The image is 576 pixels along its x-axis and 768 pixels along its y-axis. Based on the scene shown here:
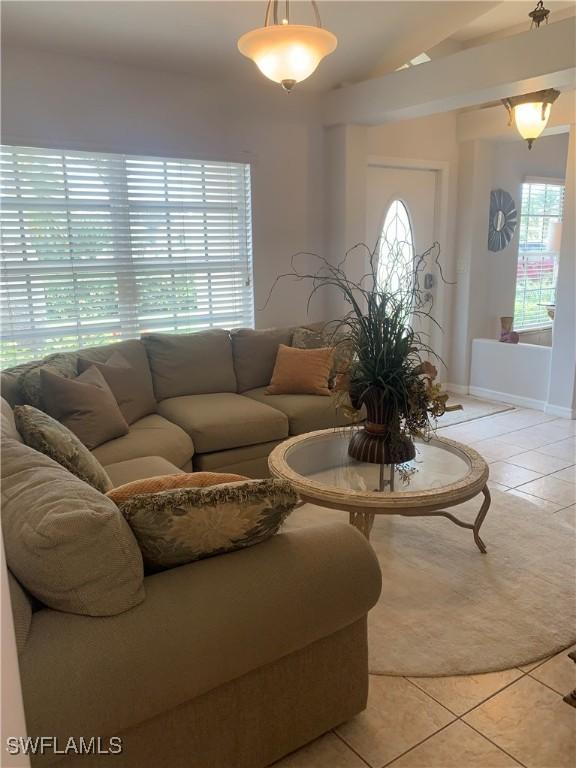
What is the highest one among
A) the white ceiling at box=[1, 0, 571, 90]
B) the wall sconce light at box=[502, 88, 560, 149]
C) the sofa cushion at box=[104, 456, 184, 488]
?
the white ceiling at box=[1, 0, 571, 90]

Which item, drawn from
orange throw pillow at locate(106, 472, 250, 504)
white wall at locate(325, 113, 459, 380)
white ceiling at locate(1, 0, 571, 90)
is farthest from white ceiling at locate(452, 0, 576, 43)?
orange throw pillow at locate(106, 472, 250, 504)

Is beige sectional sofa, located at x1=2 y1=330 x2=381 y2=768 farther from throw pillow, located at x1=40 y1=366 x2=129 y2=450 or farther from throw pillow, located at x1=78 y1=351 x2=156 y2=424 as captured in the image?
throw pillow, located at x1=78 y1=351 x2=156 y2=424

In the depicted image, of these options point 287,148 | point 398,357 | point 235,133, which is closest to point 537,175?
point 287,148

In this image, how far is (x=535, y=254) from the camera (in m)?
6.69

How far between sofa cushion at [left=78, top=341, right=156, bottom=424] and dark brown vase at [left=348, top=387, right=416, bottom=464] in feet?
4.57

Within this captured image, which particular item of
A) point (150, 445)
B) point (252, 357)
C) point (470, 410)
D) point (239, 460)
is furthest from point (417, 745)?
point (470, 410)

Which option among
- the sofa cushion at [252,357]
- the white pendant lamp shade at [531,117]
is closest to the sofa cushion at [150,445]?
the sofa cushion at [252,357]

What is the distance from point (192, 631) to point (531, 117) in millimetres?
3825

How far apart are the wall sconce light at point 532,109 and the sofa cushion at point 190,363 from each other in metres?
2.44

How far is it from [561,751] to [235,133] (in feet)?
13.6

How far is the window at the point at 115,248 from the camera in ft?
12.0

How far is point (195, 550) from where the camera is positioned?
1.51 m

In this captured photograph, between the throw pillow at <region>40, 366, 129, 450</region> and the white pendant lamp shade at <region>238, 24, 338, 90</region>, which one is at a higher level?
the white pendant lamp shade at <region>238, 24, 338, 90</region>

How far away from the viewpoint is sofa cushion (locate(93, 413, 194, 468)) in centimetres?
289
